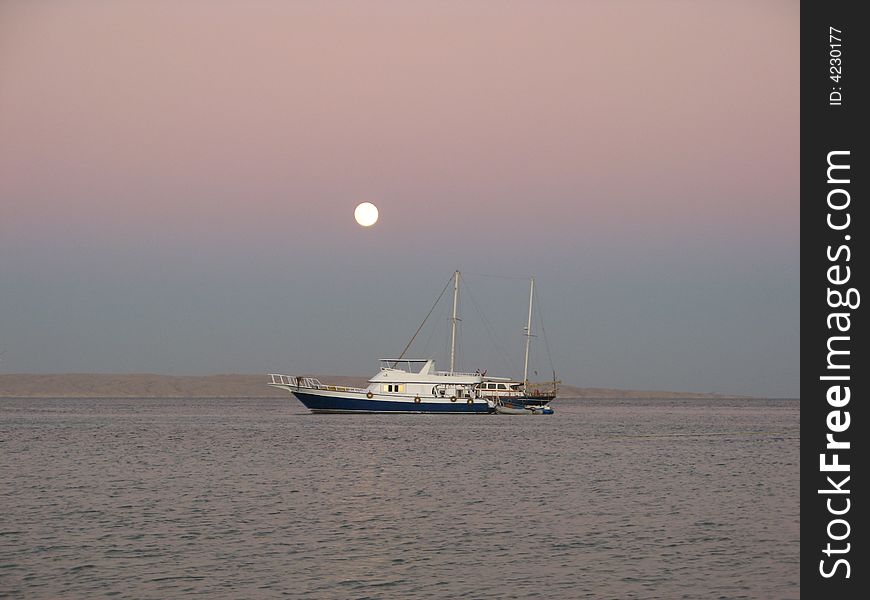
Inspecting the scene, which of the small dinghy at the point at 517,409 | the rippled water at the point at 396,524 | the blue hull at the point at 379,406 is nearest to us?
the rippled water at the point at 396,524

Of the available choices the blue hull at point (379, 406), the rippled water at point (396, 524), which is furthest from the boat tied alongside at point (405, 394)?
the rippled water at point (396, 524)

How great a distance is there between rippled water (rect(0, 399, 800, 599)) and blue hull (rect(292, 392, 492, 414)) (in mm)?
50459

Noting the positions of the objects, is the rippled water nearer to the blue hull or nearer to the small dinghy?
the blue hull

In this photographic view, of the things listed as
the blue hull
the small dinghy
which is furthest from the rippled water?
the small dinghy

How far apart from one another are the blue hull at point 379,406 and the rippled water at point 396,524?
166 feet

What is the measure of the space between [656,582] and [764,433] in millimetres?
93390

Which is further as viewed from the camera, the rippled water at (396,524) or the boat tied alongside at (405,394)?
the boat tied alongside at (405,394)

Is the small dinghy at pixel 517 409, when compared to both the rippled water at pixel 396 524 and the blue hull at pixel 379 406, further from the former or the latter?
the rippled water at pixel 396 524

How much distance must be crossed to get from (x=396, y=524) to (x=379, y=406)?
87411mm

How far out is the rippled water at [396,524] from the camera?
26.8 metres

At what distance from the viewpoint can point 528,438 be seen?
306 ft

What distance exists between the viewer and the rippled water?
26.8 meters
